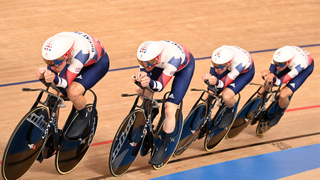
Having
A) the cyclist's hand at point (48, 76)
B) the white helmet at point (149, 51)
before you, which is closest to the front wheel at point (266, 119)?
the white helmet at point (149, 51)

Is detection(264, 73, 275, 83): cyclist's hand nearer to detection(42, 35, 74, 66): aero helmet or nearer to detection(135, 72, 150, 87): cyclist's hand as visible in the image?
detection(135, 72, 150, 87): cyclist's hand

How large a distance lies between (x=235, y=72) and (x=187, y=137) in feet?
2.54

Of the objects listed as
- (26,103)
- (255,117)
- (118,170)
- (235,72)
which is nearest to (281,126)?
(255,117)

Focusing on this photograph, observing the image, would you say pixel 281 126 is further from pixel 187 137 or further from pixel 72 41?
pixel 72 41

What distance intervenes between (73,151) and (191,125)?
1.15 m

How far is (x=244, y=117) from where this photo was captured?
4.36m

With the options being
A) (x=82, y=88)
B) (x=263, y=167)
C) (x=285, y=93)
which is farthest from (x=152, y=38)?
(x=82, y=88)

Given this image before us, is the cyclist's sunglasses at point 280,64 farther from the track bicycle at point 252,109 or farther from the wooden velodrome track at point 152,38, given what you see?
the wooden velodrome track at point 152,38

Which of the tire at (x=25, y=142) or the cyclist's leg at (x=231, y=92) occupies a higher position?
the tire at (x=25, y=142)

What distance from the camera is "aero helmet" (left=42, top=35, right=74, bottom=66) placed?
2.61 m

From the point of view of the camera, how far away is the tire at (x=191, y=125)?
148 inches

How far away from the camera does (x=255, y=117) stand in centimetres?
453

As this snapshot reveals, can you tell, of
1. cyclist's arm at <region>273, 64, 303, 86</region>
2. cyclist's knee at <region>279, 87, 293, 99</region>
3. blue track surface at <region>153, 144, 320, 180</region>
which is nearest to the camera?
blue track surface at <region>153, 144, 320, 180</region>

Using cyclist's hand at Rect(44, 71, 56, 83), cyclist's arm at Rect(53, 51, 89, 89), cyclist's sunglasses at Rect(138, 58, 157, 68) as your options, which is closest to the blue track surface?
cyclist's sunglasses at Rect(138, 58, 157, 68)
